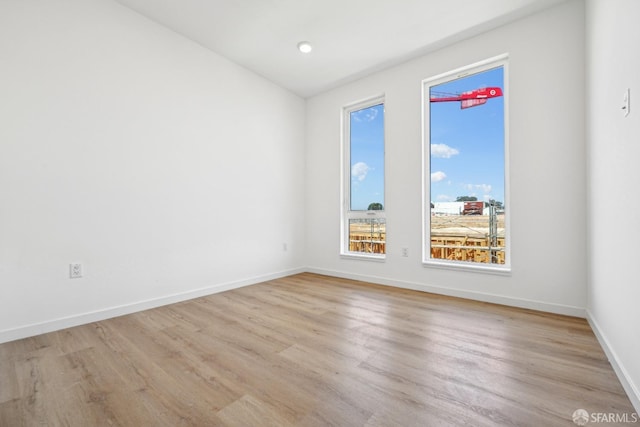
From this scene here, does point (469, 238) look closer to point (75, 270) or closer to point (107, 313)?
point (107, 313)

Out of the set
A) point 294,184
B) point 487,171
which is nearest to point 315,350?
point 487,171

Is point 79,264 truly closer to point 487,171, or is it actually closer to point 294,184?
point 294,184

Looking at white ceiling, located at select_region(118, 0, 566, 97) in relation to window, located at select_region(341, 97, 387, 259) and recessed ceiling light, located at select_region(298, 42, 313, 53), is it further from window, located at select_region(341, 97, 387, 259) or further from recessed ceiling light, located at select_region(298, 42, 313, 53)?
window, located at select_region(341, 97, 387, 259)

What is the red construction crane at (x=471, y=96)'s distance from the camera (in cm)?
292

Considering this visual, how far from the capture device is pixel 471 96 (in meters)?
3.07

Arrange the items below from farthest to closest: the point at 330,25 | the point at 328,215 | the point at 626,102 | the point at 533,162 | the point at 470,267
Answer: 1. the point at 328,215
2. the point at 470,267
3. the point at 330,25
4. the point at 533,162
5. the point at 626,102

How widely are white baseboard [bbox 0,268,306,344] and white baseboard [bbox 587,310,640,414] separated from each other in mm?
3183

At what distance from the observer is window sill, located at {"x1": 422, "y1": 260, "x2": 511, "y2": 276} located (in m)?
2.73

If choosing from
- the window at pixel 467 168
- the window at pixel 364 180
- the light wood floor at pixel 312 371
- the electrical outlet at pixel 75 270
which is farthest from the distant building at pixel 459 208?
the electrical outlet at pixel 75 270

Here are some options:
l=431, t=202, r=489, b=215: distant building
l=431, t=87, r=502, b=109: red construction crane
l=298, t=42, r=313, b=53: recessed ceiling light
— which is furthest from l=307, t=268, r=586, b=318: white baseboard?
l=298, t=42, r=313, b=53: recessed ceiling light

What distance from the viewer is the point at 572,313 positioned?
7.77ft

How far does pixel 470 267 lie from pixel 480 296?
11.5 inches

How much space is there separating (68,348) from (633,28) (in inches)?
142

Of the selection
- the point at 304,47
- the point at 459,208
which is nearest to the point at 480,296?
the point at 459,208
